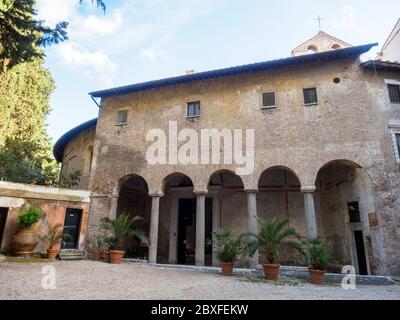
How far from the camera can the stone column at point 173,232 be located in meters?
14.4

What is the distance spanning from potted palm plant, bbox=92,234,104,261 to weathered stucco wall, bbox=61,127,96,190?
382 centimetres

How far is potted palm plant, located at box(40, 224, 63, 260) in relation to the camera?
11148mm

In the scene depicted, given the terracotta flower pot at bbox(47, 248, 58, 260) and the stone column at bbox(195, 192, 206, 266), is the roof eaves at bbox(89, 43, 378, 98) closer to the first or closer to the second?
the stone column at bbox(195, 192, 206, 266)

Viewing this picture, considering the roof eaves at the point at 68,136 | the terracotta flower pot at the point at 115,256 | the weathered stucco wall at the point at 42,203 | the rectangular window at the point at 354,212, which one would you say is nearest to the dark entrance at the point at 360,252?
the rectangular window at the point at 354,212

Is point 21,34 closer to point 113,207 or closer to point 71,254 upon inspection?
point 113,207

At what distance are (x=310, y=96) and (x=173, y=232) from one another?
32.2 feet

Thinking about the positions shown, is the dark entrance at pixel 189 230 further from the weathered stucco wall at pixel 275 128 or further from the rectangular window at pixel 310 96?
the rectangular window at pixel 310 96

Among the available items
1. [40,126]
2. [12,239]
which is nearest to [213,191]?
[12,239]

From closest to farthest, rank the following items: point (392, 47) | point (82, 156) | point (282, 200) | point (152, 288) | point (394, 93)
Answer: point (152, 288), point (394, 93), point (282, 200), point (392, 47), point (82, 156)

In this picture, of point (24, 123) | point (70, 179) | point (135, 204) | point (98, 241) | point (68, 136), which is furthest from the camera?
point (24, 123)

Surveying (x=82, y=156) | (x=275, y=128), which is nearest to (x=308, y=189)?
(x=275, y=128)

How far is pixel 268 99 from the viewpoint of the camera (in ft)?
41.3

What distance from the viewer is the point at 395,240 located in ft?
32.3

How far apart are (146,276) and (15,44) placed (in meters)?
7.83
